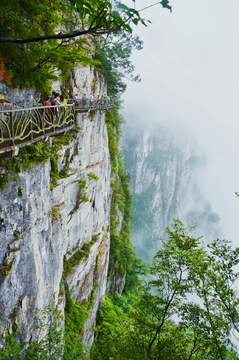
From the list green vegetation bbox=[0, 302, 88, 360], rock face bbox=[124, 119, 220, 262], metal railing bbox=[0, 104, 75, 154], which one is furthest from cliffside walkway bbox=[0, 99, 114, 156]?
rock face bbox=[124, 119, 220, 262]

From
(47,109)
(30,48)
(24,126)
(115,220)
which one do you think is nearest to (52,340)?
(24,126)

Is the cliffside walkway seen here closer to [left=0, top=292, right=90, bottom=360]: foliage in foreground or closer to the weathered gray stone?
the weathered gray stone

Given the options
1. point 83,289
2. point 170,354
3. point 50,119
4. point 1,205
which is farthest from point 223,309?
point 83,289

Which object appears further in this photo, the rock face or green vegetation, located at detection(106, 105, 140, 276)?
the rock face

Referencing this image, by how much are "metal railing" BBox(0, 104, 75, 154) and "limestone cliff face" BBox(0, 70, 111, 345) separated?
115cm

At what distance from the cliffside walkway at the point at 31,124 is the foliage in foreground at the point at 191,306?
5.34 metres

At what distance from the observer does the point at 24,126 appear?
4.69m

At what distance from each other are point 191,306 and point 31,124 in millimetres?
7020

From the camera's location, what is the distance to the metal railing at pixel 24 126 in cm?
402

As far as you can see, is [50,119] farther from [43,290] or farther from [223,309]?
[223,309]

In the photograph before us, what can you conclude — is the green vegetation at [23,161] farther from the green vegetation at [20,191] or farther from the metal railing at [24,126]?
the metal railing at [24,126]

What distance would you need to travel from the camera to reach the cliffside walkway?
13.4ft

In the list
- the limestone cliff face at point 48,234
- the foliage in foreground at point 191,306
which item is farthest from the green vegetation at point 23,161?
the foliage in foreground at point 191,306

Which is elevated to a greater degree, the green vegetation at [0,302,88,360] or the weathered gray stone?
the weathered gray stone
